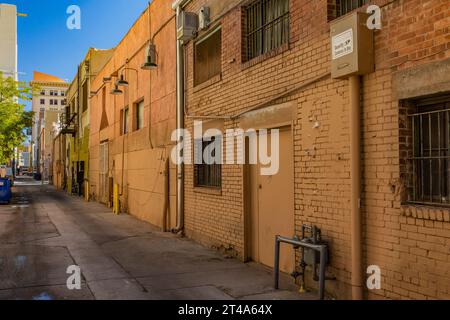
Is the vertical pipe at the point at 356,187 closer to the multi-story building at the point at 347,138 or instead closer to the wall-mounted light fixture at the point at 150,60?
the multi-story building at the point at 347,138

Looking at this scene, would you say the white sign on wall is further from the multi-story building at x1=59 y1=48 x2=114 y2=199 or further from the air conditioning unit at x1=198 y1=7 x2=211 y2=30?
the multi-story building at x1=59 y1=48 x2=114 y2=199

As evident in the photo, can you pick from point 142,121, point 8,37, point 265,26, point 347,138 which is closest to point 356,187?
point 347,138

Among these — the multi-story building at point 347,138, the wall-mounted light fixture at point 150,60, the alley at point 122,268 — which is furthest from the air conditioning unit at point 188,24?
the alley at point 122,268

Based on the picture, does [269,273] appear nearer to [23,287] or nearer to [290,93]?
[290,93]

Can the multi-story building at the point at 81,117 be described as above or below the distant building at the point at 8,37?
below

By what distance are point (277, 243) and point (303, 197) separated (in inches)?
30.6

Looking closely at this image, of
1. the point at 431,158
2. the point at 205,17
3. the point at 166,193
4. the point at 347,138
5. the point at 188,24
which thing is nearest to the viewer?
the point at 431,158

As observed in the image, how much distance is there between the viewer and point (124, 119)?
1778 centimetres

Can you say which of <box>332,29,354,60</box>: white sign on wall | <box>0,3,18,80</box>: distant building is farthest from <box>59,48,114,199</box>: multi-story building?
<box>0,3,18,80</box>: distant building

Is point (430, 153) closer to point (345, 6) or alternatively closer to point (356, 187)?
point (356, 187)

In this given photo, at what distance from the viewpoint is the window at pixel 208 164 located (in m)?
9.26

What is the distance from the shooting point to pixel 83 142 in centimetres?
2862

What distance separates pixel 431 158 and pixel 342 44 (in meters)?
1.72

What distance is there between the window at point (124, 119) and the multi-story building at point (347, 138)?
9.35 metres
